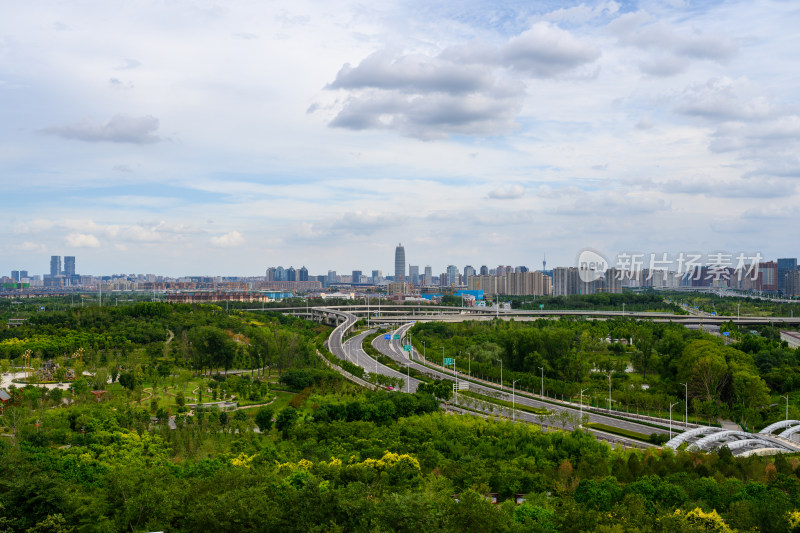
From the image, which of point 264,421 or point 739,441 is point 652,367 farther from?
point 264,421

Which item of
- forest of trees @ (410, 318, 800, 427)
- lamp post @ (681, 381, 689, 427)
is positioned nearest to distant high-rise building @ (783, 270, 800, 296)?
forest of trees @ (410, 318, 800, 427)

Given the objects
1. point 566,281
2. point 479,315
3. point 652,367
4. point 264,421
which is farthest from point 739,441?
point 566,281

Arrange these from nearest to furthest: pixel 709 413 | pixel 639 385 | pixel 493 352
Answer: pixel 709 413 < pixel 639 385 < pixel 493 352

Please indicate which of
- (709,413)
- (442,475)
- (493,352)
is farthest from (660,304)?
(442,475)

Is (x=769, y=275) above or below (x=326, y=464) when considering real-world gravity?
above

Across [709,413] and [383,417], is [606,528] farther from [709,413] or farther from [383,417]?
[709,413]

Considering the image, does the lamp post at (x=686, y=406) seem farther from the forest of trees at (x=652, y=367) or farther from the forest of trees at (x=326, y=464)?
the forest of trees at (x=326, y=464)

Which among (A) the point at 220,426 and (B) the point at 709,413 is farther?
(B) the point at 709,413

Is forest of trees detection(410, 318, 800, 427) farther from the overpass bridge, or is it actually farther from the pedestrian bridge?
the overpass bridge
